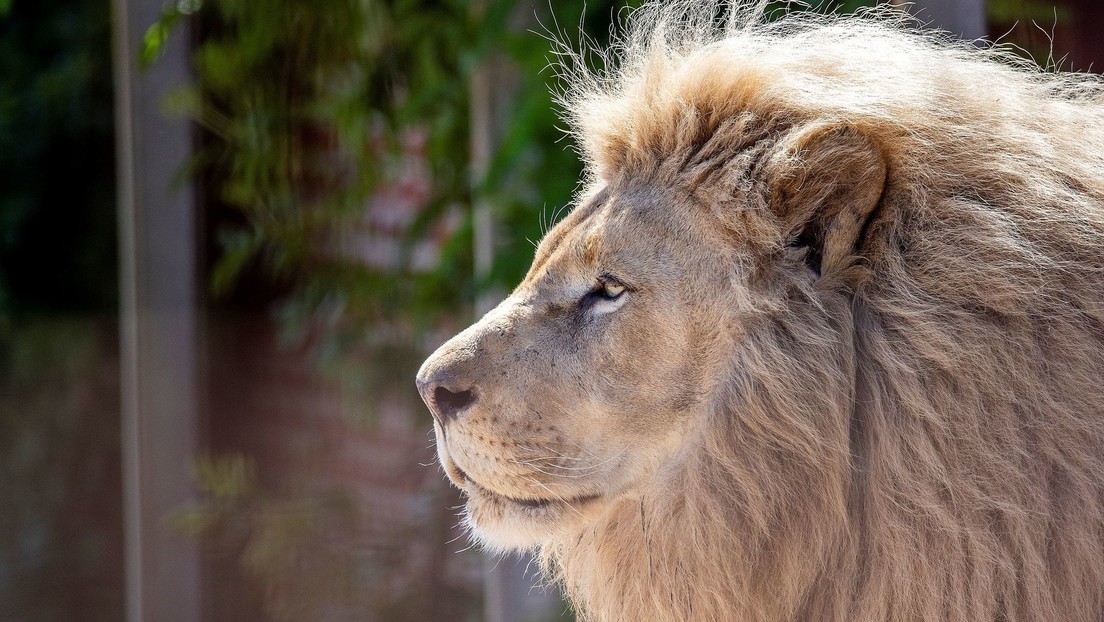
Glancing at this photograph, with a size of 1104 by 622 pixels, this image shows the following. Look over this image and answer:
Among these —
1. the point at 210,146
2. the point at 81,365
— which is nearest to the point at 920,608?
the point at 210,146

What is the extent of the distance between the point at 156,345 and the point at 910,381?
5.62 feet

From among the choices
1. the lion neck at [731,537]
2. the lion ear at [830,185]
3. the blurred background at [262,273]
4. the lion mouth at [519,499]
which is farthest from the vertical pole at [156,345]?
the lion ear at [830,185]

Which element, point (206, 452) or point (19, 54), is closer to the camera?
point (206, 452)

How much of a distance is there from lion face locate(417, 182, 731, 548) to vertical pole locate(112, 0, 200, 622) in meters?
1.25

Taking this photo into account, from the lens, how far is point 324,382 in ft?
11.3

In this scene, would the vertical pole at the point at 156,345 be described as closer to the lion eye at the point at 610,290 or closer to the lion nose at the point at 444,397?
the lion nose at the point at 444,397

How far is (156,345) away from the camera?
7.54 ft

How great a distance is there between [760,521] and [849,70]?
493 millimetres

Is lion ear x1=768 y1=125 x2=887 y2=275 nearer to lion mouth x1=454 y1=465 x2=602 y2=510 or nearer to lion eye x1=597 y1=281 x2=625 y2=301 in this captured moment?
lion eye x1=597 y1=281 x2=625 y2=301

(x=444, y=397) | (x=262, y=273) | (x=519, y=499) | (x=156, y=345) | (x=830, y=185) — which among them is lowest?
(x=262, y=273)

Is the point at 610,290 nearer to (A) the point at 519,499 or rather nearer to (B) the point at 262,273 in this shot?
(A) the point at 519,499

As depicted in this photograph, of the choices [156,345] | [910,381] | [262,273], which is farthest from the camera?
[262,273]

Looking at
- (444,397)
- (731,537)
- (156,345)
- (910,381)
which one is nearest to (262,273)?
(156,345)

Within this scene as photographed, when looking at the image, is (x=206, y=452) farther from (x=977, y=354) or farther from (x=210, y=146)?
(x=977, y=354)
